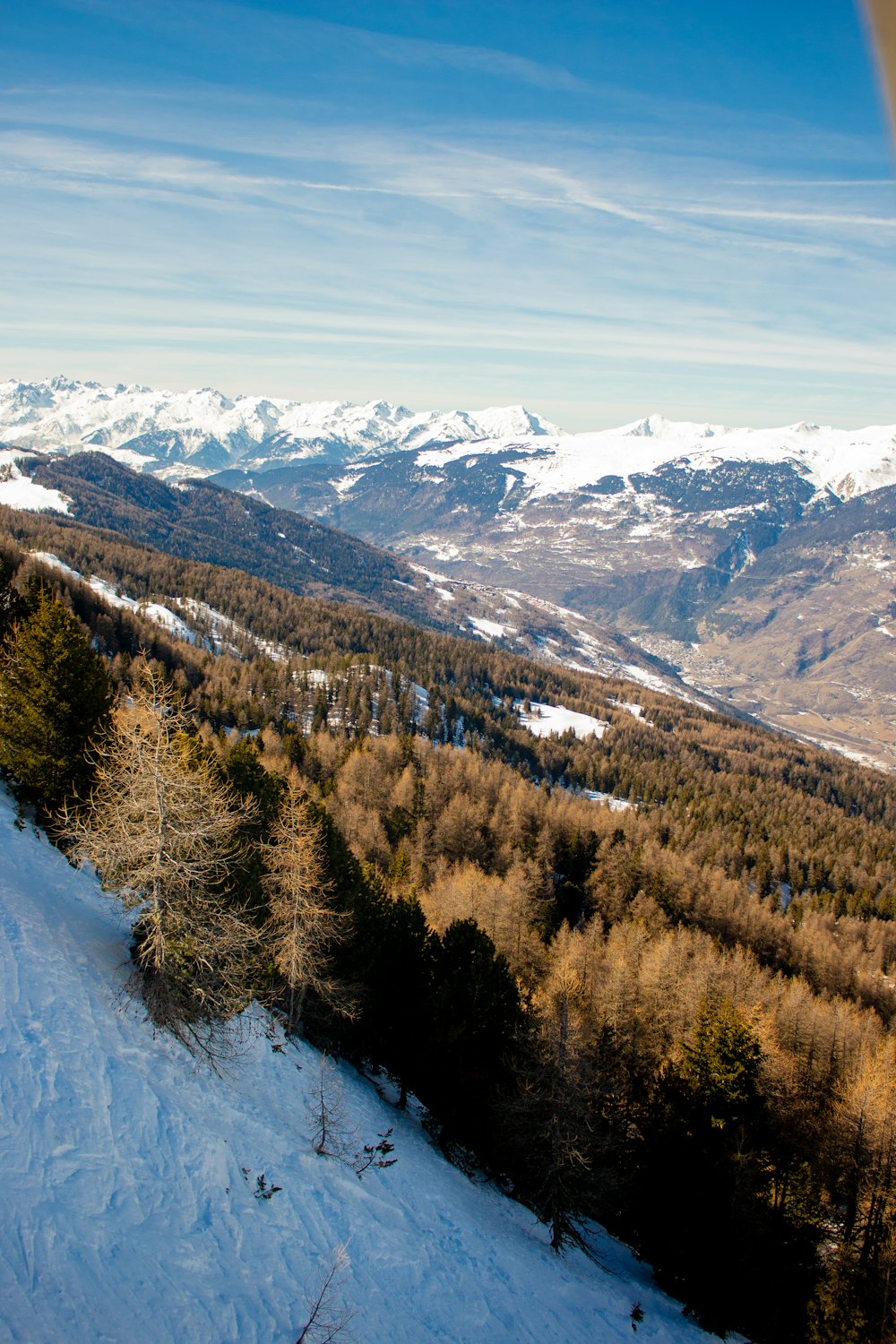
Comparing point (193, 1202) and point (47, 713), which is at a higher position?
point (47, 713)

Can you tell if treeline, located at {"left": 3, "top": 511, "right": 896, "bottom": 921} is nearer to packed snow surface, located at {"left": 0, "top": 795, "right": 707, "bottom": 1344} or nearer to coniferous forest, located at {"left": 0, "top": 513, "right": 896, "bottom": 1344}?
coniferous forest, located at {"left": 0, "top": 513, "right": 896, "bottom": 1344}

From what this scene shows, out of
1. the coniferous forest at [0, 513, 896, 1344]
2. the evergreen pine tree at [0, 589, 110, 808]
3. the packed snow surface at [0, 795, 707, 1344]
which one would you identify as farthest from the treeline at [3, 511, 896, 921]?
the packed snow surface at [0, 795, 707, 1344]

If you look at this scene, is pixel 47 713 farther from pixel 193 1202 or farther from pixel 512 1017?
pixel 512 1017

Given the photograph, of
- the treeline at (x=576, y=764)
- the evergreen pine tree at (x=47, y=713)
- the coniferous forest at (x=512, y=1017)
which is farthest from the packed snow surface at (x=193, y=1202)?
the treeline at (x=576, y=764)

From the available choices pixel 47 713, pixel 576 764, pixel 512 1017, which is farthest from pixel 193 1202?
pixel 576 764

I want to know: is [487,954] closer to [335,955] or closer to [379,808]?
[335,955]

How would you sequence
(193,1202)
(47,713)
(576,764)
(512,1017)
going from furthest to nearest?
(576,764)
(512,1017)
(47,713)
(193,1202)
